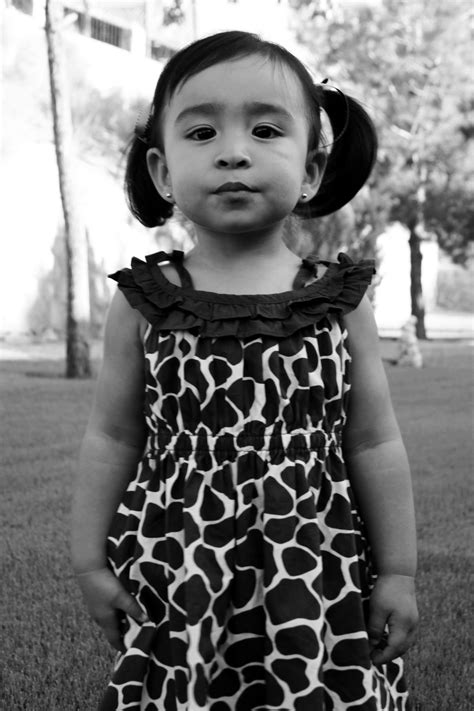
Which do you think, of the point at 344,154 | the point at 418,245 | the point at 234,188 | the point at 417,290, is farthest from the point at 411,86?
the point at 234,188

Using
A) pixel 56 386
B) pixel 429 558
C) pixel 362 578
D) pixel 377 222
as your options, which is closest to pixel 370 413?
pixel 362 578

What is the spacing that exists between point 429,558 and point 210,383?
221cm

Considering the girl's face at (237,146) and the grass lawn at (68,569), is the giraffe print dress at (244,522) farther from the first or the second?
the grass lawn at (68,569)

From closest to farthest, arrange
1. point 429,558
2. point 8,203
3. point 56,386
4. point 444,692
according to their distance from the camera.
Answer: point 444,692 < point 429,558 < point 56,386 < point 8,203

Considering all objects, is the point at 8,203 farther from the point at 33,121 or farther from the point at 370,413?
the point at 370,413

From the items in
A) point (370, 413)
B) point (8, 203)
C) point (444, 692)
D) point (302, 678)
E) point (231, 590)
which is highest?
point (8, 203)

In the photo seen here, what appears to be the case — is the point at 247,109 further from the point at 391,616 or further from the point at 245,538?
the point at 391,616

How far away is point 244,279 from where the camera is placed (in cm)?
170

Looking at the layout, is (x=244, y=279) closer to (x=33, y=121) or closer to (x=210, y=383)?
(x=210, y=383)

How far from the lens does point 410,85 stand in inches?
643

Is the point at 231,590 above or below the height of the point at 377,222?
below

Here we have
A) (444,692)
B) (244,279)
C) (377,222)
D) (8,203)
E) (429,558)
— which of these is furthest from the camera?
(8,203)

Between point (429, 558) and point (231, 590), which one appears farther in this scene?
point (429, 558)

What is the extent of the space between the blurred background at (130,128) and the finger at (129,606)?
10.6 m
